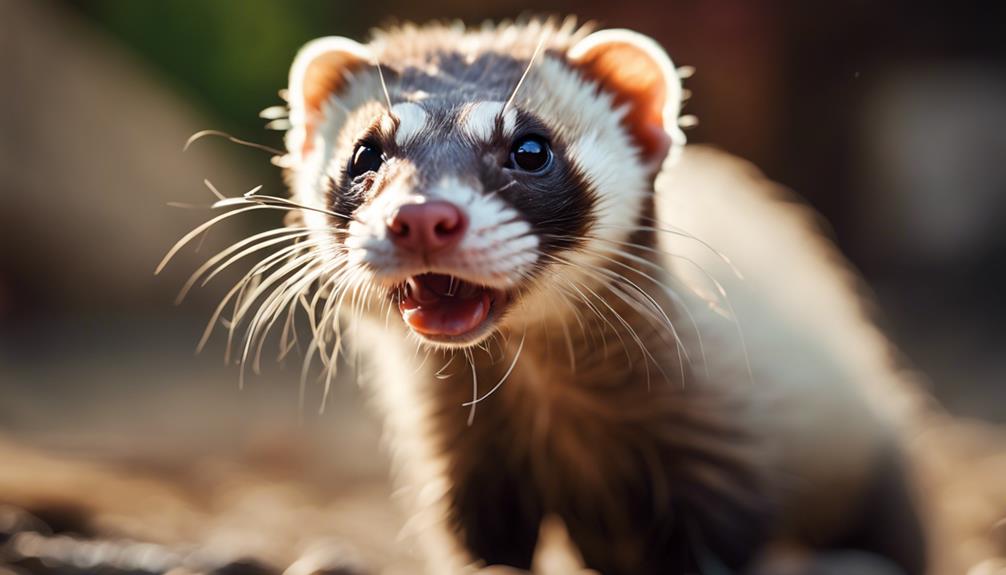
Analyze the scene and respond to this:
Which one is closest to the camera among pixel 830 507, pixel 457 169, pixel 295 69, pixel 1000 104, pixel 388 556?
pixel 457 169

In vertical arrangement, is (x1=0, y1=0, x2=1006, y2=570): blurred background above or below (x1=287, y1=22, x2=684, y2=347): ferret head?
above

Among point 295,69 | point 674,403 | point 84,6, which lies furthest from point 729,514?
point 84,6

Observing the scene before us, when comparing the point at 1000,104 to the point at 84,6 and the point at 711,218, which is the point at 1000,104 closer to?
the point at 711,218

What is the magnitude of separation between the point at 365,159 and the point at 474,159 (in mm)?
342

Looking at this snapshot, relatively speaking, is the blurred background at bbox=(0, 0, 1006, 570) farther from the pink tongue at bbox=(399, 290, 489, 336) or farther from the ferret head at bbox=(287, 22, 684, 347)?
the pink tongue at bbox=(399, 290, 489, 336)

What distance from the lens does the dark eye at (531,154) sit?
8.17 feet

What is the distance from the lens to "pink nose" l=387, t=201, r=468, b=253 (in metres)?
2.09

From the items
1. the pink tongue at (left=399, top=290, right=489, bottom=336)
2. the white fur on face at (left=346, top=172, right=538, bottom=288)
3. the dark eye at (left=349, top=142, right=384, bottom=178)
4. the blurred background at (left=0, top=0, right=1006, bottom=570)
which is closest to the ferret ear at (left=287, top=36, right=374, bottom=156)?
the dark eye at (left=349, top=142, right=384, bottom=178)

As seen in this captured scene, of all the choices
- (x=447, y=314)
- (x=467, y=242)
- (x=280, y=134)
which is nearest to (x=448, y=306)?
(x=447, y=314)

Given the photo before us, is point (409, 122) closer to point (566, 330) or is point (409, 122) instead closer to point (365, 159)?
point (365, 159)

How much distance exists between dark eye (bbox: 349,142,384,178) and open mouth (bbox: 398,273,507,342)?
356mm

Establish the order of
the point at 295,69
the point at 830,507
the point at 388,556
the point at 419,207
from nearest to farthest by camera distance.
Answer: the point at 419,207, the point at 295,69, the point at 830,507, the point at 388,556

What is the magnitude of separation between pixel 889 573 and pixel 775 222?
1434mm

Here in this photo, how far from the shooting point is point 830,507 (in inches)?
130
